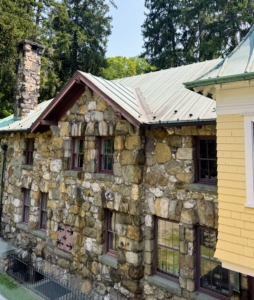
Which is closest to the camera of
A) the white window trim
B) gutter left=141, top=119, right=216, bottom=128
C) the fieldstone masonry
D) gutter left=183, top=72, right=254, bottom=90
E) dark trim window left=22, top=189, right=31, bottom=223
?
gutter left=183, top=72, right=254, bottom=90

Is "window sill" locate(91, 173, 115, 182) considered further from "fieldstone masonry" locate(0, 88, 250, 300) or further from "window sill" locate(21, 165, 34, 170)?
"window sill" locate(21, 165, 34, 170)

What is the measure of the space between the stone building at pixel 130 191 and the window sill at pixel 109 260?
0.20 feet

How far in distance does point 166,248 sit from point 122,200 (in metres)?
1.60

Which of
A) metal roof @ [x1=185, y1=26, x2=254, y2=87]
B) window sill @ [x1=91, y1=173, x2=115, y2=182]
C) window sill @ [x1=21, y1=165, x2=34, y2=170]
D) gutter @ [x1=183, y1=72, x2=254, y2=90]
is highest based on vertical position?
metal roof @ [x1=185, y1=26, x2=254, y2=87]

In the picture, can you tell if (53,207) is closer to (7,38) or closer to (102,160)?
(102,160)

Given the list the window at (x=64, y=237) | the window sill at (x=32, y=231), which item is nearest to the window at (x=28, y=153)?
the window sill at (x=32, y=231)

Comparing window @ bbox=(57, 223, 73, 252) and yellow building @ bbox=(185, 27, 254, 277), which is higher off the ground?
yellow building @ bbox=(185, 27, 254, 277)

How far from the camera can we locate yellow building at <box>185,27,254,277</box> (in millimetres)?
4477

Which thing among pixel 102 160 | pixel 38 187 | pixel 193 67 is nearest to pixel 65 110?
pixel 102 160

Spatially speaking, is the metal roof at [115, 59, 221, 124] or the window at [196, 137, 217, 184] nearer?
the window at [196, 137, 217, 184]

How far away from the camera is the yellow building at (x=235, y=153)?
14.7ft

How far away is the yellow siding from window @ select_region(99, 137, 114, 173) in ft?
11.9

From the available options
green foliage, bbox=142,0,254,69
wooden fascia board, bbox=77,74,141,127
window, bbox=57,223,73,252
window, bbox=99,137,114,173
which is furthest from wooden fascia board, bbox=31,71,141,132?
green foliage, bbox=142,0,254,69

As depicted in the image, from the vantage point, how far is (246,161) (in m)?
4.53
